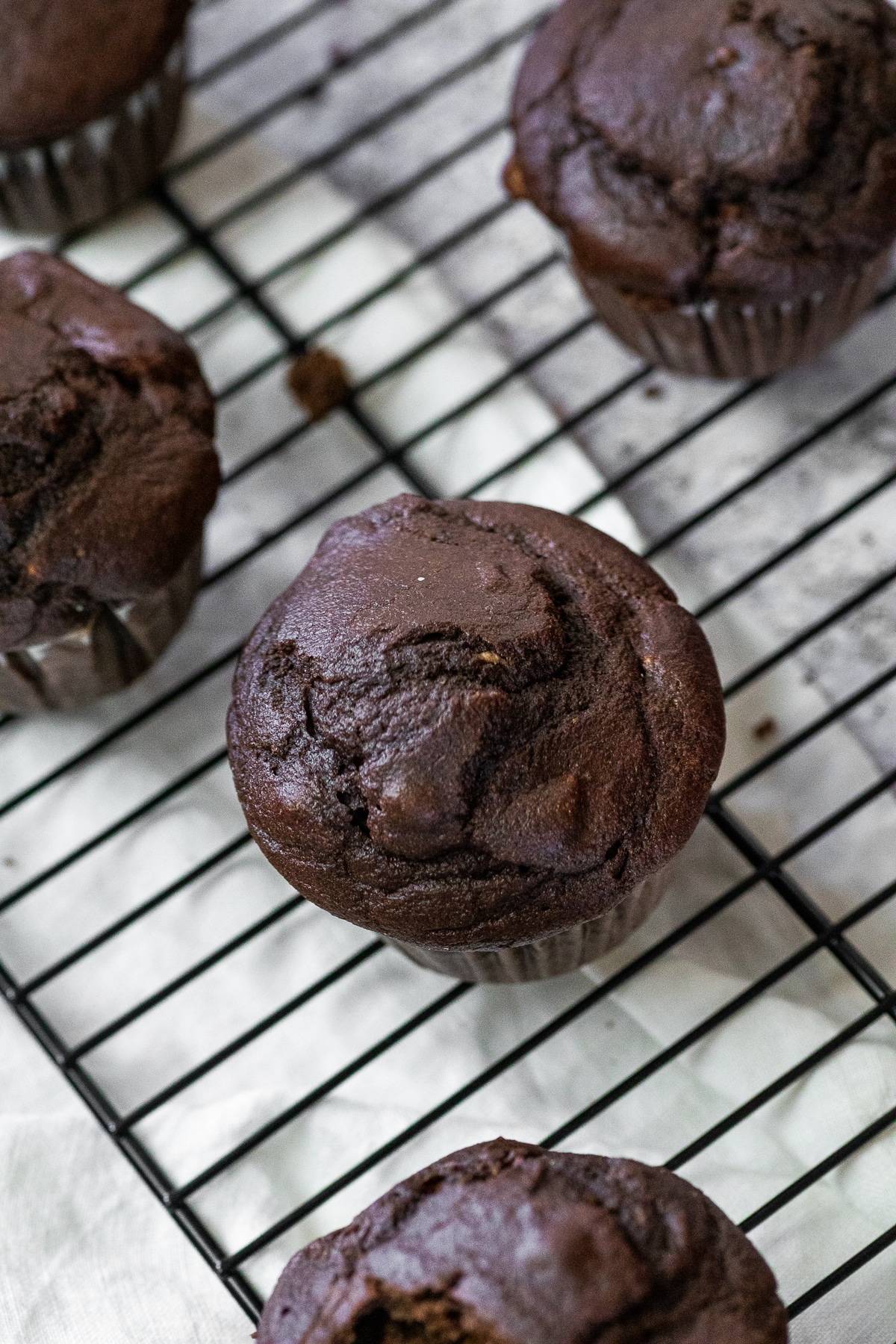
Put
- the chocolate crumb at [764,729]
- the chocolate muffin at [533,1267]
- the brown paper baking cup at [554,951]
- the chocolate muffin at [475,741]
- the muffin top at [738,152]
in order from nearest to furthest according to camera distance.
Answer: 1. the chocolate muffin at [533,1267]
2. the chocolate muffin at [475,741]
3. the brown paper baking cup at [554,951]
4. the muffin top at [738,152]
5. the chocolate crumb at [764,729]

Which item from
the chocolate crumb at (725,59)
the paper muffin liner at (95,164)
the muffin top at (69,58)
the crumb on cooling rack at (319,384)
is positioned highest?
the muffin top at (69,58)

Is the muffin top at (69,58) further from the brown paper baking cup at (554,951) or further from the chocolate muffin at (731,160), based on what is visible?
the brown paper baking cup at (554,951)

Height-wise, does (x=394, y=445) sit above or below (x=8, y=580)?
below

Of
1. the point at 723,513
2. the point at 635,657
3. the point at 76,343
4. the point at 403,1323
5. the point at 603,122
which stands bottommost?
the point at 723,513

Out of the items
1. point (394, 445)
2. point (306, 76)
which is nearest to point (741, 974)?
point (394, 445)

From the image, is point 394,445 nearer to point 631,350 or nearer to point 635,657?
point 631,350

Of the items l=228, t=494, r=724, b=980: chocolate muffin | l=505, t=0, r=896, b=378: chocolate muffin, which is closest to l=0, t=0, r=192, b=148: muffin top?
l=505, t=0, r=896, b=378: chocolate muffin

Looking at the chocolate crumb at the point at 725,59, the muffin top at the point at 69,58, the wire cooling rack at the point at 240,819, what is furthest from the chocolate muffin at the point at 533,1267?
the muffin top at the point at 69,58
